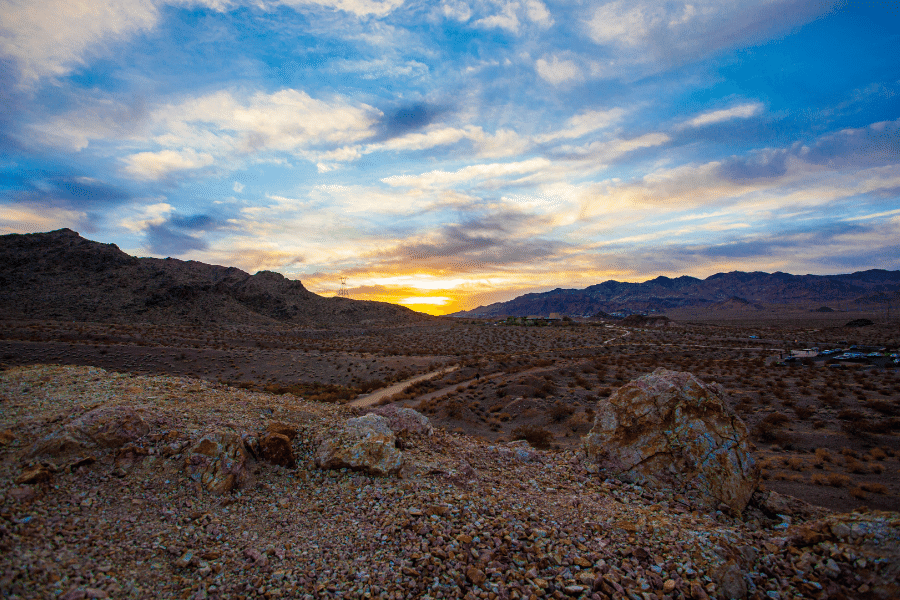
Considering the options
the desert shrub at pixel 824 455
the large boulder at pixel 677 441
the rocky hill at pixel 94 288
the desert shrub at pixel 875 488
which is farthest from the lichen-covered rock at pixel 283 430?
the rocky hill at pixel 94 288

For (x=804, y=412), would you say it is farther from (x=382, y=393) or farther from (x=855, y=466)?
(x=382, y=393)

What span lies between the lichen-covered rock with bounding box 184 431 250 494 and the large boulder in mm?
8425

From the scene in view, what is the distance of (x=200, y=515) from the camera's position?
6371 mm

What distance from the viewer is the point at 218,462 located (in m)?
7.50

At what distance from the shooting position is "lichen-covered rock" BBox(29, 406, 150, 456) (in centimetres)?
687

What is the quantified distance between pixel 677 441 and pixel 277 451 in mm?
9361

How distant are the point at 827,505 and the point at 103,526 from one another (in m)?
16.8

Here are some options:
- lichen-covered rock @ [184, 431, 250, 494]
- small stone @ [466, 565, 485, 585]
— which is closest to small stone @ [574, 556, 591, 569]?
small stone @ [466, 565, 485, 585]

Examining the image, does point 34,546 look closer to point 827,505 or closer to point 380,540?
point 380,540

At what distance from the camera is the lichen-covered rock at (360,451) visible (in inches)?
336

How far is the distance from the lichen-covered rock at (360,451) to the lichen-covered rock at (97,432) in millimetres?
3709

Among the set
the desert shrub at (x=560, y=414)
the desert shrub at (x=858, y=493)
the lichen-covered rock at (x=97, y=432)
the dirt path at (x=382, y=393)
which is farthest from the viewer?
the dirt path at (x=382, y=393)

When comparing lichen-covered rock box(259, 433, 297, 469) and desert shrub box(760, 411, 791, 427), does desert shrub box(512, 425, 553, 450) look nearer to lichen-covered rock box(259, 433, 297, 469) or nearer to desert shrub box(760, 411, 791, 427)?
lichen-covered rock box(259, 433, 297, 469)

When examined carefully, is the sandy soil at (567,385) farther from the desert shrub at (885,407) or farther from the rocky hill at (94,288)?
the rocky hill at (94,288)
